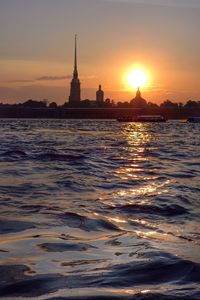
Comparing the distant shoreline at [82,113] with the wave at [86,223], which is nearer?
the wave at [86,223]

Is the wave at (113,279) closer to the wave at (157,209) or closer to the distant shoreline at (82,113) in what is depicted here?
the wave at (157,209)

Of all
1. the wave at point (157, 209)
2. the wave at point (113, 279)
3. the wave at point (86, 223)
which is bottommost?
the wave at point (157, 209)

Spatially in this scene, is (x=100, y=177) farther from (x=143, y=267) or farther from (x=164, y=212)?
(x=143, y=267)

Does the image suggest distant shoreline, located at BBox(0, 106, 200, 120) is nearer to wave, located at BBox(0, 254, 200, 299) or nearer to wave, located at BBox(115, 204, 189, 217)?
wave, located at BBox(115, 204, 189, 217)

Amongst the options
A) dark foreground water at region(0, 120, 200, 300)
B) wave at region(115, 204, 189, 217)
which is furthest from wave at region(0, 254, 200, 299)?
wave at region(115, 204, 189, 217)

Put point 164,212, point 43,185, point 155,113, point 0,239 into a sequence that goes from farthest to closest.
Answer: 1. point 155,113
2. point 43,185
3. point 164,212
4. point 0,239

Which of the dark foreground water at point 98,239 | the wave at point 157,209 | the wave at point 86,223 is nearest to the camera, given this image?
the dark foreground water at point 98,239

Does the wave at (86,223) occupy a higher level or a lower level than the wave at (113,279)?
lower

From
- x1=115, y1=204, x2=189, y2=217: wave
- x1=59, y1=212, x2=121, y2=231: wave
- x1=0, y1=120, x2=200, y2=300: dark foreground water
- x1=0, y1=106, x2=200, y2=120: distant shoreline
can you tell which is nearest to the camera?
x1=0, y1=120, x2=200, y2=300: dark foreground water

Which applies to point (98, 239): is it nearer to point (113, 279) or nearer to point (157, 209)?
point (113, 279)

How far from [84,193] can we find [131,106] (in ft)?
568

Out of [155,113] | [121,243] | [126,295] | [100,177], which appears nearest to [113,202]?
[121,243]

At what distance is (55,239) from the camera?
239 inches

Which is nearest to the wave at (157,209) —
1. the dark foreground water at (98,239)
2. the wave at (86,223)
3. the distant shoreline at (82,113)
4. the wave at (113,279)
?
the dark foreground water at (98,239)
